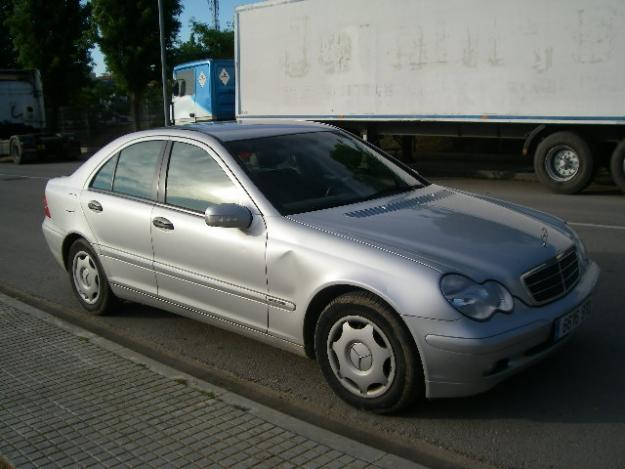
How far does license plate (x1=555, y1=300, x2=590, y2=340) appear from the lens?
374 cm

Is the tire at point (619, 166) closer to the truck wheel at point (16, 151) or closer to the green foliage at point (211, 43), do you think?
the truck wheel at point (16, 151)

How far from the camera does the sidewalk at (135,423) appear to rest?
131 inches

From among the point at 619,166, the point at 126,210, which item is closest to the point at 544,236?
the point at 126,210

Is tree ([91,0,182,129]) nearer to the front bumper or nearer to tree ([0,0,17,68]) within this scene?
tree ([0,0,17,68])

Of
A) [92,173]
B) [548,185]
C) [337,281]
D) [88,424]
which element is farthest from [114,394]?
[548,185]

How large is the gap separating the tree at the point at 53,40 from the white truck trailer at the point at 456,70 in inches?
735

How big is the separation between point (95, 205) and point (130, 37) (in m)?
26.4

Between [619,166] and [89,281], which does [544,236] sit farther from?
[619,166]

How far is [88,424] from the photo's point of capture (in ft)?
12.2

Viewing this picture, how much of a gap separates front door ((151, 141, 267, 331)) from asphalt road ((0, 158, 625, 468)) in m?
0.38

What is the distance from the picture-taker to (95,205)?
217 inches

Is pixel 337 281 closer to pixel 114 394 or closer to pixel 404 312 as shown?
pixel 404 312

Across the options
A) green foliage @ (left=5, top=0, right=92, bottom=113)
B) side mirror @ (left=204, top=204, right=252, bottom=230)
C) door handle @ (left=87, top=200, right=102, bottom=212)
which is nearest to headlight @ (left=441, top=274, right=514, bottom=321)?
side mirror @ (left=204, top=204, right=252, bottom=230)

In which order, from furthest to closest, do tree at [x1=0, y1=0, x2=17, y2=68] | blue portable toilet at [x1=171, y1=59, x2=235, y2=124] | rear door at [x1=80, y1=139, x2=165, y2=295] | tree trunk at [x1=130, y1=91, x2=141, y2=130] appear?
tree at [x1=0, y1=0, x2=17, y2=68] < tree trunk at [x1=130, y1=91, x2=141, y2=130] < blue portable toilet at [x1=171, y1=59, x2=235, y2=124] < rear door at [x1=80, y1=139, x2=165, y2=295]
